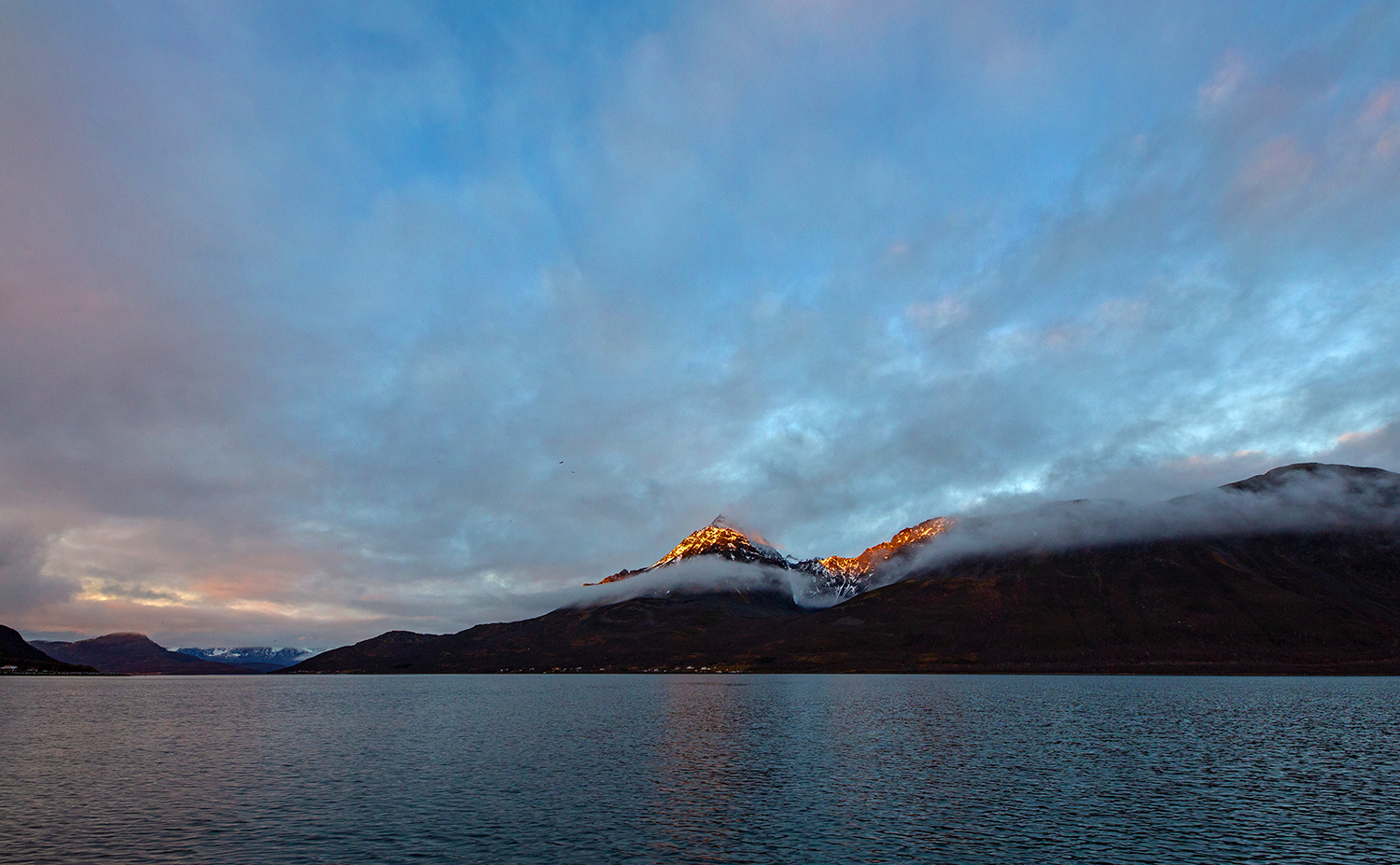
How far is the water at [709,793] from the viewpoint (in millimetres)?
51125

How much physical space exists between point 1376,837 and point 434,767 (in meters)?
85.5

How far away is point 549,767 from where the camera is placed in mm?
87438

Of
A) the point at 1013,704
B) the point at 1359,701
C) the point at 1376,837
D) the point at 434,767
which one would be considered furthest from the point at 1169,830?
the point at 1359,701

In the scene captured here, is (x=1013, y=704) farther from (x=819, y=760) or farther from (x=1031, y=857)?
(x=1031, y=857)

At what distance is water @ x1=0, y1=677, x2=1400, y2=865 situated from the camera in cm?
5112

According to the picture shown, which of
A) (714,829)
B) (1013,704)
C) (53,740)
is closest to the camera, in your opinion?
(714,829)

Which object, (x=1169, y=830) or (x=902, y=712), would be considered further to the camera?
(x=902, y=712)

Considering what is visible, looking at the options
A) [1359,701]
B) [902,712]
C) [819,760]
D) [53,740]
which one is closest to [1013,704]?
[902,712]

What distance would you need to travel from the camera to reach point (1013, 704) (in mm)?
187000

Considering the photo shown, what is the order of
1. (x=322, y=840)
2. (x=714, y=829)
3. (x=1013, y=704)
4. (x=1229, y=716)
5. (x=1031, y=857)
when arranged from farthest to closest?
(x=1013, y=704)
(x=1229, y=716)
(x=714, y=829)
(x=322, y=840)
(x=1031, y=857)

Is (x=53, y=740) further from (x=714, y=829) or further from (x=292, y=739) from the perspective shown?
(x=714, y=829)

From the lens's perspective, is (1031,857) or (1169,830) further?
(1169,830)

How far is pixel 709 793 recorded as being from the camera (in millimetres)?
71312

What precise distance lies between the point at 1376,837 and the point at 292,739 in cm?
12952
